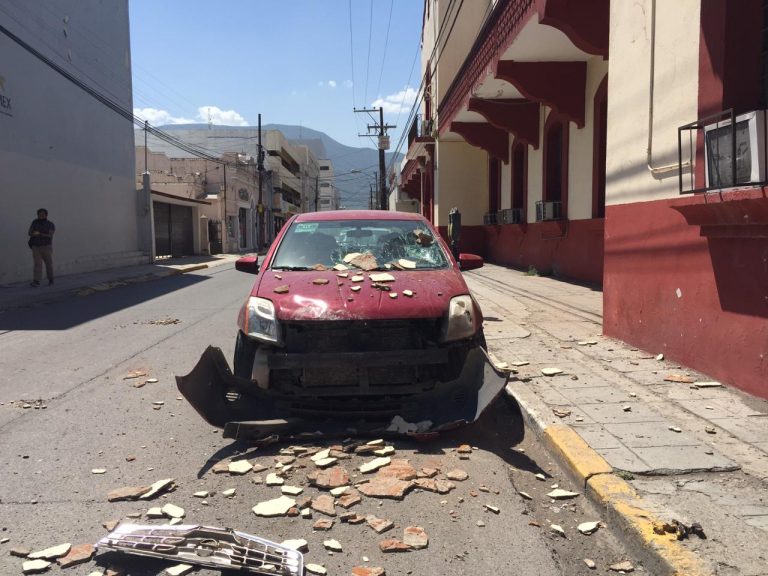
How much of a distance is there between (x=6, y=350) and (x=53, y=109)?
1220cm

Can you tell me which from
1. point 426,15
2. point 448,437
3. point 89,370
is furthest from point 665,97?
point 426,15

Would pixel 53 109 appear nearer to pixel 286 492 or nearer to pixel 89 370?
pixel 89 370

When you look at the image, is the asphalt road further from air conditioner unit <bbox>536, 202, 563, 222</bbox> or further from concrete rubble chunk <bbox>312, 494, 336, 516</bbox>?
air conditioner unit <bbox>536, 202, 563, 222</bbox>

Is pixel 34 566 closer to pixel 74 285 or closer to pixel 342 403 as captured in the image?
pixel 342 403

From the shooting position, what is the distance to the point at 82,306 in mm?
11203

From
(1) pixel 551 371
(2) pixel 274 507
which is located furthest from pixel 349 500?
(1) pixel 551 371

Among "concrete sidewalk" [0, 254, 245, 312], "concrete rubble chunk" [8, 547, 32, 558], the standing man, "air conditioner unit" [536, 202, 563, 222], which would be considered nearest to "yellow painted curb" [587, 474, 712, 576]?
"concrete rubble chunk" [8, 547, 32, 558]

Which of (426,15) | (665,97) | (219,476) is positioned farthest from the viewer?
(426,15)

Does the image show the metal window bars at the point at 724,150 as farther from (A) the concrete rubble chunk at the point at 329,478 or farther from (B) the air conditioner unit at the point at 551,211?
(B) the air conditioner unit at the point at 551,211

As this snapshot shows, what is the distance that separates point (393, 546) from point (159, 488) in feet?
4.57

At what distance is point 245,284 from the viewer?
15.6m

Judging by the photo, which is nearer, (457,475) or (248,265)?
(457,475)

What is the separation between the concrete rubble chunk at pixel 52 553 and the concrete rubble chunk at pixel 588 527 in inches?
93.3

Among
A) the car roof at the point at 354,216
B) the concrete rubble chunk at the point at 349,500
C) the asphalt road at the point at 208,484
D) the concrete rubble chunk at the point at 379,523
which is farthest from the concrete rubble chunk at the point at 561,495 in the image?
the car roof at the point at 354,216
